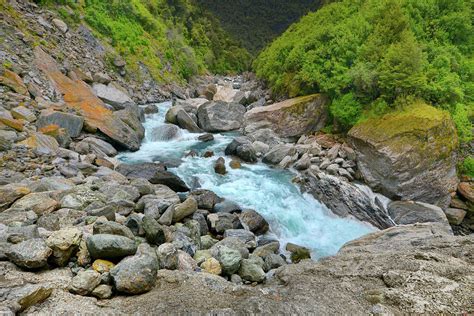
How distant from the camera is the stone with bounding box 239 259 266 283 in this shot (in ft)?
21.7

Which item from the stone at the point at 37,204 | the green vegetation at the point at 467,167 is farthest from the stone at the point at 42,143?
the green vegetation at the point at 467,167

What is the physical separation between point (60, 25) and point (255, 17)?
185 m

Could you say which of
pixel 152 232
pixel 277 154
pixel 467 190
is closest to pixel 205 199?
pixel 152 232

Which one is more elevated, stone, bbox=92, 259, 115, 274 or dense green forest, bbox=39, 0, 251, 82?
dense green forest, bbox=39, 0, 251, 82

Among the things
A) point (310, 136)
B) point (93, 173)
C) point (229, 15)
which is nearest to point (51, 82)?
point (93, 173)

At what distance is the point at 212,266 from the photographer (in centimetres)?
651

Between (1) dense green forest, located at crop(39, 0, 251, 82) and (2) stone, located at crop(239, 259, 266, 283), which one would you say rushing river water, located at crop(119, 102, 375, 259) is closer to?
(2) stone, located at crop(239, 259, 266, 283)

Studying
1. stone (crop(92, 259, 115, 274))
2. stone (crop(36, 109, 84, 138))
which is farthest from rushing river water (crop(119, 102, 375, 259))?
stone (crop(92, 259, 115, 274))

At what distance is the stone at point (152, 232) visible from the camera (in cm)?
666

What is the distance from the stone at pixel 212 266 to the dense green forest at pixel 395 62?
518 inches

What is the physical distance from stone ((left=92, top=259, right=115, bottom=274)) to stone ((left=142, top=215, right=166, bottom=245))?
1583mm

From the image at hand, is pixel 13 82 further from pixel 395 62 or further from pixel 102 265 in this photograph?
pixel 395 62

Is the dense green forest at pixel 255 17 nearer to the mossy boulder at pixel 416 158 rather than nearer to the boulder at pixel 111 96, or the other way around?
the boulder at pixel 111 96

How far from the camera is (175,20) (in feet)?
173
